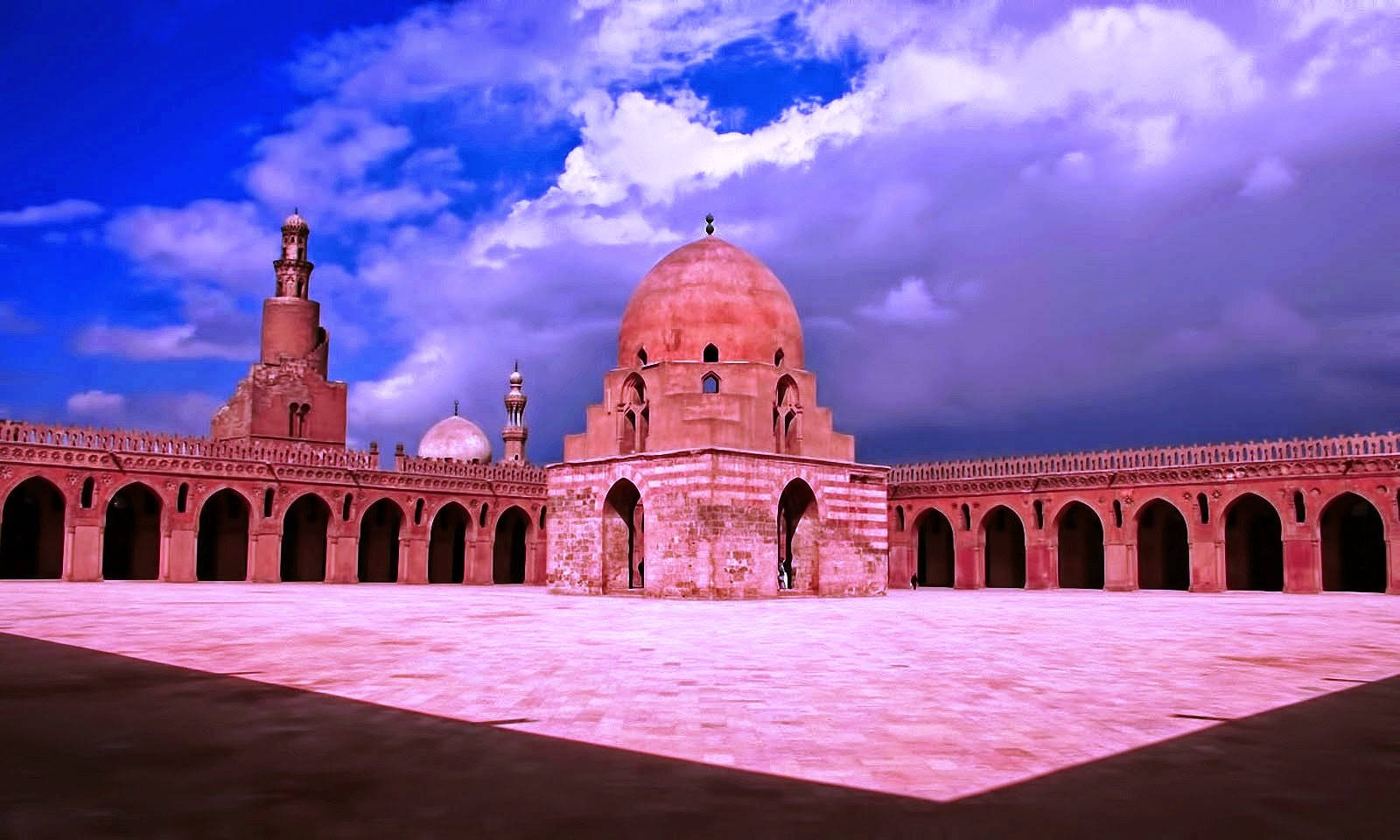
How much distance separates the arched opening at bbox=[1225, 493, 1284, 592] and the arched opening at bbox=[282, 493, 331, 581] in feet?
93.7

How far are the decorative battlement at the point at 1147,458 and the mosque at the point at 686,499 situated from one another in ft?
0.24

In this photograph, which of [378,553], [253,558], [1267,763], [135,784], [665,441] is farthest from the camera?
[378,553]

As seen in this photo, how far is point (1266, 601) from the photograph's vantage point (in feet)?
80.6

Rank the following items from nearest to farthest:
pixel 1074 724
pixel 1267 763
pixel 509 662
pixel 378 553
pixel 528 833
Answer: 1. pixel 528 833
2. pixel 1267 763
3. pixel 1074 724
4. pixel 509 662
5. pixel 378 553

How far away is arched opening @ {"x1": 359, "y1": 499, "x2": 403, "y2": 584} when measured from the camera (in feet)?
126

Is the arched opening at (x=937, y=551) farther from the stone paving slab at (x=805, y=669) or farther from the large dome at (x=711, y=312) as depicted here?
the stone paving slab at (x=805, y=669)

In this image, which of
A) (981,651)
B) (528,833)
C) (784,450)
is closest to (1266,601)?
(784,450)

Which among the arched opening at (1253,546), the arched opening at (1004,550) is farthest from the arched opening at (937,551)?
the arched opening at (1253,546)

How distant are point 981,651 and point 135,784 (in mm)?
8367

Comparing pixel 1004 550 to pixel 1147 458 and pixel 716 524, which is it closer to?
pixel 1147 458

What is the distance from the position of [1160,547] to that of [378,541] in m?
26.6

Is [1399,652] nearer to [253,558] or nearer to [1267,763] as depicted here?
[1267,763]

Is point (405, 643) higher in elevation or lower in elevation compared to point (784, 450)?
lower

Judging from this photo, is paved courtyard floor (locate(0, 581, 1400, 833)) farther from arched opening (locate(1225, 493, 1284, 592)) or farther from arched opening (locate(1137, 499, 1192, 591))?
arched opening (locate(1137, 499, 1192, 591))
